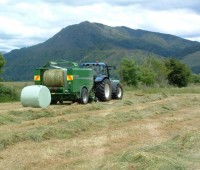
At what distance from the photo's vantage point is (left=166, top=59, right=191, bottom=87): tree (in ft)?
217

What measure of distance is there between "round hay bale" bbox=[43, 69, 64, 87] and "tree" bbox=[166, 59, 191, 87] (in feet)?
155

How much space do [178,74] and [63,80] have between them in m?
48.3

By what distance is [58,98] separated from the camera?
21109 millimetres

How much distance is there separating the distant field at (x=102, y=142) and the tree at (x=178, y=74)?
49.6 m

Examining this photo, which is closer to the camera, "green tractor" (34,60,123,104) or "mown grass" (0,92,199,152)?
"mown grass" (0,92,199,152)

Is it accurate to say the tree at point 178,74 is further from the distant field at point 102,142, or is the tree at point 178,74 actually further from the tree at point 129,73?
the distant field at point 102,142

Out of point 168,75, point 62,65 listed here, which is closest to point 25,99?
point 62,65

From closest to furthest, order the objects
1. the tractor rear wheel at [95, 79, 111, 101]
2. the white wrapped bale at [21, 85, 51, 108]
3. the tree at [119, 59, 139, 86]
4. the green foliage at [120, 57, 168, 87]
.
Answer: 1. the white wrapped bale at [21, 85, 51, 108]
2. the tractor rear wheel at [95, 79, 111, 101]
3. the tree at [119, 59, 139, 86]
4. the green foliage at [120, 57, 168, 87]

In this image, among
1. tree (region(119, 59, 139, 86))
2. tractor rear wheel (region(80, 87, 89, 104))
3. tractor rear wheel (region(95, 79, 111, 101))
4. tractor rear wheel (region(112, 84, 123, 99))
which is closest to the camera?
tractor rear wheel (region(80, 87, 89, 104))

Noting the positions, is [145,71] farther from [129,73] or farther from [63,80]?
[63,80]

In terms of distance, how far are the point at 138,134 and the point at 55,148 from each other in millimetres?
2963

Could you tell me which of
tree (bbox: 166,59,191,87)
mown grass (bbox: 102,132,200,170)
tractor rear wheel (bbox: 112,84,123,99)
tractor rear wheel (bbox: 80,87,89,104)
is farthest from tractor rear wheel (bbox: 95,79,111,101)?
tree (bbox: 166,59,191,87)

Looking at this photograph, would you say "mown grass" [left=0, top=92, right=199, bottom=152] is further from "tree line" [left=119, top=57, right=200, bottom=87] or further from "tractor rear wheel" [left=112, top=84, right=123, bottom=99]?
"tree line" [left=119, top=57, right=200, bottom=87]

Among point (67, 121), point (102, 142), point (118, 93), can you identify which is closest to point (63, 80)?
point (67, 121)
